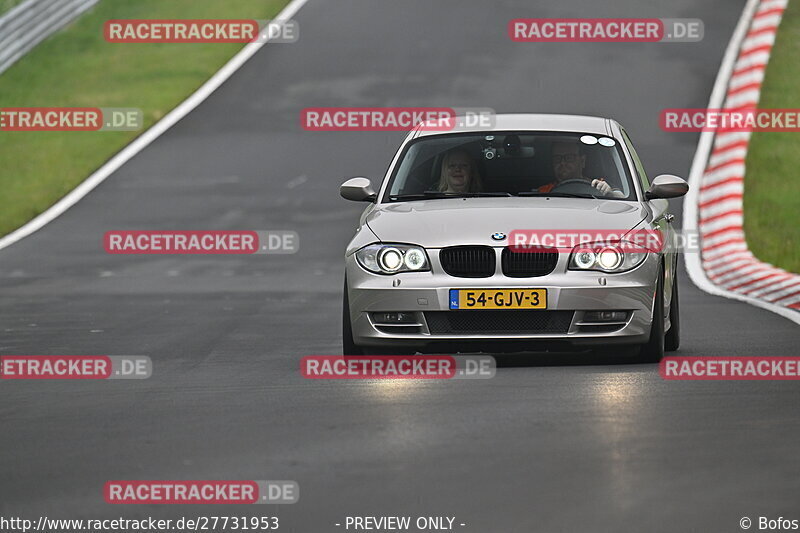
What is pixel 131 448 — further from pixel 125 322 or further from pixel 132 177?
pixel 132 177

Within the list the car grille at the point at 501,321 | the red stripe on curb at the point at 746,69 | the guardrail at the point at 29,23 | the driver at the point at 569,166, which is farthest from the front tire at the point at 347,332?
the guardrail at the point at 29,23

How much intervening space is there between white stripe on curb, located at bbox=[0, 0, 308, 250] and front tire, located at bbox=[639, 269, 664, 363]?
1157 cm

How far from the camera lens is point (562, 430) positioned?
26.1 ft

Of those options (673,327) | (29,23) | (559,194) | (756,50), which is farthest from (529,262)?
(29,23)

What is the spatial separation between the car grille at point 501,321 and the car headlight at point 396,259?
11.8 inches

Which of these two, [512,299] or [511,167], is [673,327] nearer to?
[511,167]

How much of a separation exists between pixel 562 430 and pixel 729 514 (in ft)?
6.10

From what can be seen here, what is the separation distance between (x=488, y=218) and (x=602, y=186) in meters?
1.15

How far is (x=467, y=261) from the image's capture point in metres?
10.0

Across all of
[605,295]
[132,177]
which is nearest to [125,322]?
[605,295]

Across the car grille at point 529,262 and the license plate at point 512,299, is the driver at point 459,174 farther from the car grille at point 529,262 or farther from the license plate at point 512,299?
the license plate at point 512,299

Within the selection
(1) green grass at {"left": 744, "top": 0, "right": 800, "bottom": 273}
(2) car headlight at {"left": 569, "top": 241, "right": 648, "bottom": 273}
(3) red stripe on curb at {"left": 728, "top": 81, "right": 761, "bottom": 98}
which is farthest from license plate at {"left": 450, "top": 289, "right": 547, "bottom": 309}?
(3) red stripe on curb at {"left": 728, "top": 81, "right": 761, "bottom": 98}

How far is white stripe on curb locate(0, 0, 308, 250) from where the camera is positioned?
2156 cm

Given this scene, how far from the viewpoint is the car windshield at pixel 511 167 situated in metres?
11.1
